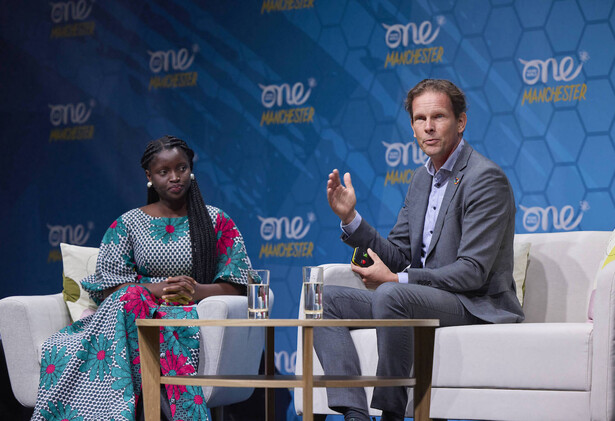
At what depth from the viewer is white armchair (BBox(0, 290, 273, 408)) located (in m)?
3.22

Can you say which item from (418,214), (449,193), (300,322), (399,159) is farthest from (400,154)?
(300,322)

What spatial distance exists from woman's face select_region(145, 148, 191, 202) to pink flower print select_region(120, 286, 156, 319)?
0.56m

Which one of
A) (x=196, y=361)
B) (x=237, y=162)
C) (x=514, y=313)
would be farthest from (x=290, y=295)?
(x=514, y=313)

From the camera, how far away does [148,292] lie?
10.9ft

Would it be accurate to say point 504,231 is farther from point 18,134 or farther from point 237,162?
point 18,134

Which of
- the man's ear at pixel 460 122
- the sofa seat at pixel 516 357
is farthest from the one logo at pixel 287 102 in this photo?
the sofa seat at pixel 516 357

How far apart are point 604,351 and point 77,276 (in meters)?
2.44

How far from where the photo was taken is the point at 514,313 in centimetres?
296

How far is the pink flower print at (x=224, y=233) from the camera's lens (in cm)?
367

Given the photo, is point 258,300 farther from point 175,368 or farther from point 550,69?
point 550,69

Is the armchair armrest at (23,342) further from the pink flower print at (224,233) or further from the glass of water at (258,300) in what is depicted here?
the glass of water at (258,300)

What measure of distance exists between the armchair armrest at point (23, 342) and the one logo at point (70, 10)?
2184mm

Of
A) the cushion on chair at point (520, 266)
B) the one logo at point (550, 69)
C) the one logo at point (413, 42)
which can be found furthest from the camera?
the one logo at point (413, 42)

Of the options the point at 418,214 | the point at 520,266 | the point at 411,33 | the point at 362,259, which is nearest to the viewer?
the point at 362,259
